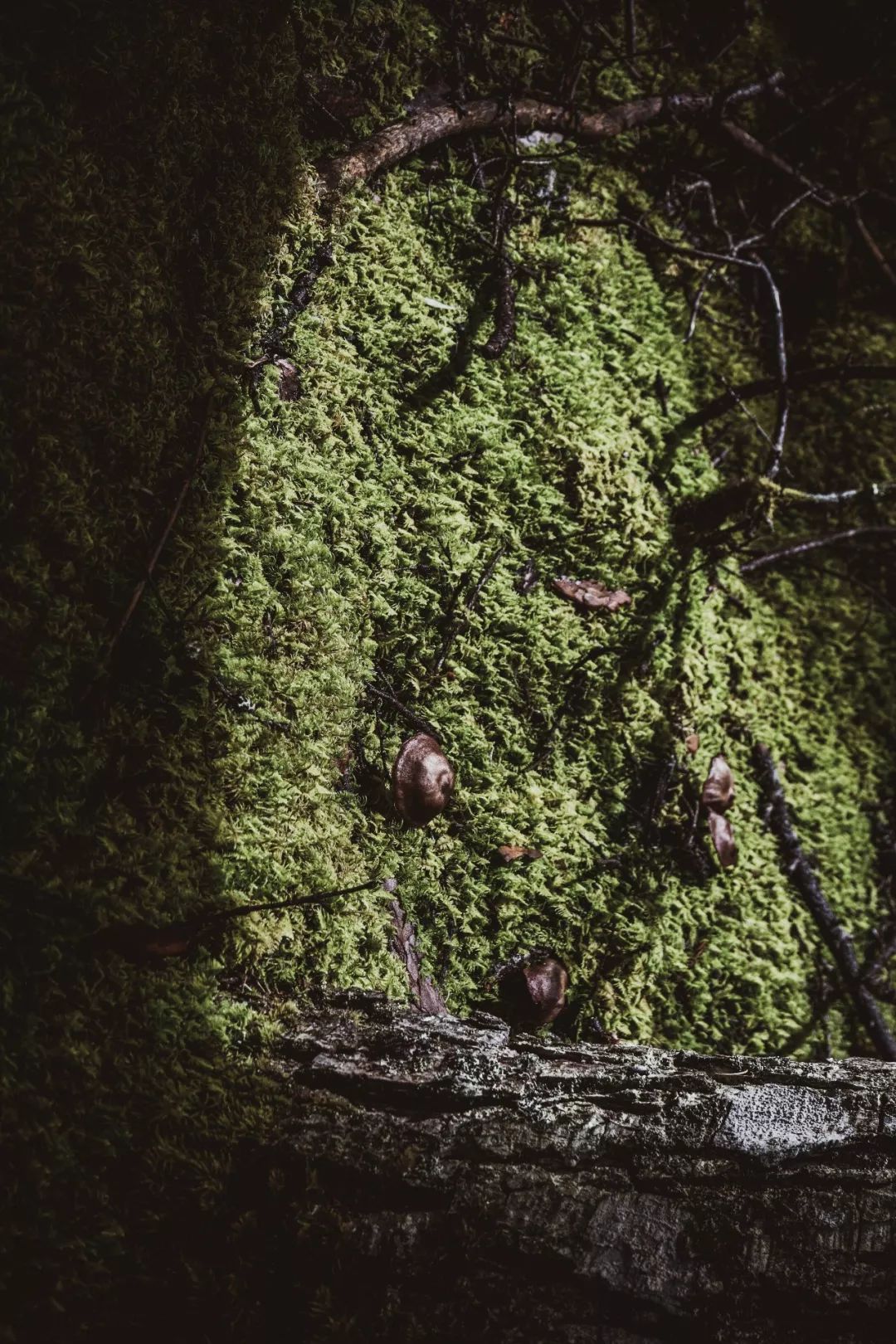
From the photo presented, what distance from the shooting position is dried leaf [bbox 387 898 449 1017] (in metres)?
2.15

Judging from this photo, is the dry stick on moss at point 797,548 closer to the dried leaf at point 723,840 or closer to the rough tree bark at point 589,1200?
the dried leaf at point 723,840

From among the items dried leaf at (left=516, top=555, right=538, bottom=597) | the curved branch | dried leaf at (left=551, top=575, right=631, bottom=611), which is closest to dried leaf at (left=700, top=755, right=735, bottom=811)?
dried leaf at (left=551, top=575, right=631, bottom=611)

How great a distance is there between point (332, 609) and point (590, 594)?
1.00 meters

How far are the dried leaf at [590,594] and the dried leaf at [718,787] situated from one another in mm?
681

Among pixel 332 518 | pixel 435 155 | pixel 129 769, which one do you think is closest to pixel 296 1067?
pixel 129 769

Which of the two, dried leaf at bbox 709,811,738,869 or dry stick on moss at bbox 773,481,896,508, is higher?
dry stick on moss at bbox 773,481,896,508

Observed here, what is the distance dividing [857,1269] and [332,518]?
77.7 inches

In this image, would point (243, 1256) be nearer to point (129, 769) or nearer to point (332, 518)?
point (129, 769)

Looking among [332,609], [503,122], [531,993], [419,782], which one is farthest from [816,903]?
[503,122]

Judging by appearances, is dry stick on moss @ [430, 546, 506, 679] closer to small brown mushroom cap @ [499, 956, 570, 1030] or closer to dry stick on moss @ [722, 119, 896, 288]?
small brown mushroom cap @ [499, 956, 570, 1030]

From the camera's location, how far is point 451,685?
8.04 ft

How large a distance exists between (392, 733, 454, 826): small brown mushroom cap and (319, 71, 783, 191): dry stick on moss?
70.1 inches

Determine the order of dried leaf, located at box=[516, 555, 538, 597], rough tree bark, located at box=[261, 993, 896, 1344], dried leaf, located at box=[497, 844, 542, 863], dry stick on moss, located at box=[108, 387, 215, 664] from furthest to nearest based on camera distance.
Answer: dried leaf, located at box=[516, 555, 538, 597] < dried leaf, located at box=[497, 844, 542, 863] < dry stick on moss, located at box=[108, 387, 215, 664] < rough tree bark, located at box=[261, 993, 896, 1344]

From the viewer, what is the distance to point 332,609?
2.23 metres
